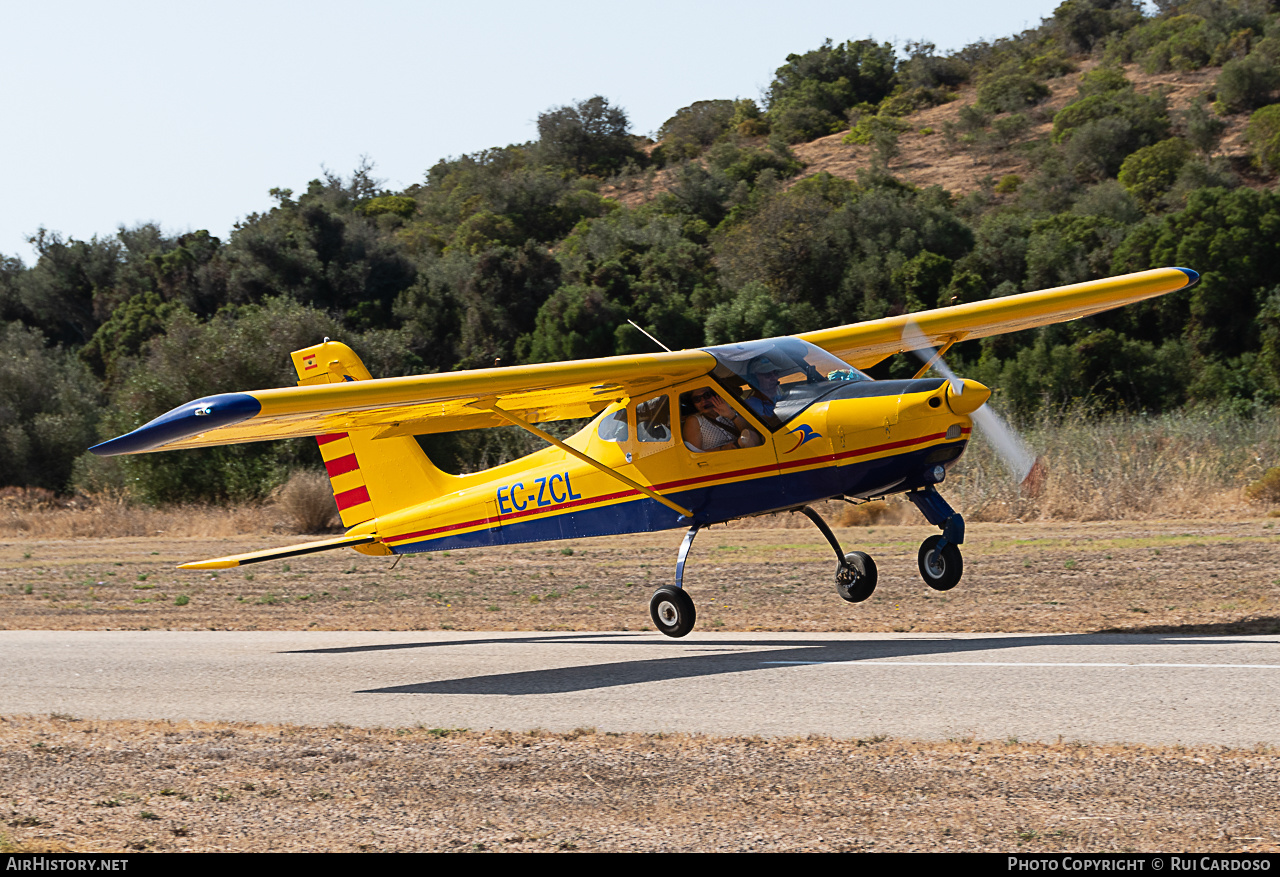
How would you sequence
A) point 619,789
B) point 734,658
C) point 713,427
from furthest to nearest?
1. point 713,427
2. point 734,658
3. point 619,789

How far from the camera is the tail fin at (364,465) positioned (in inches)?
557

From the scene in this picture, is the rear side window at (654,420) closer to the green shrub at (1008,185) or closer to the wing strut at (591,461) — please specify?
the wing strut at (591,461)

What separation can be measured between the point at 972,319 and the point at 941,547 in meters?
3.39

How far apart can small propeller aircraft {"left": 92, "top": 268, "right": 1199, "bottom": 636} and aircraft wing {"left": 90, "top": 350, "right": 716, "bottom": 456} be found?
0.8 inches

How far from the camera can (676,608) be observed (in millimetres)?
12336

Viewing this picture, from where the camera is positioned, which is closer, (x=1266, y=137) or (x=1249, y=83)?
(x=1266, y=137)

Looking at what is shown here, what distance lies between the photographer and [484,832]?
5.82 m

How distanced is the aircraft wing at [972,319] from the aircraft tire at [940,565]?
2863 millimetres

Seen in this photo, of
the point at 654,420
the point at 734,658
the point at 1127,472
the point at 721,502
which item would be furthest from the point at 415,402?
the point at 1127,472

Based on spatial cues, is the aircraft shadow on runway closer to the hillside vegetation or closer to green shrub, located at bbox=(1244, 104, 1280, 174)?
the hillside vegetation

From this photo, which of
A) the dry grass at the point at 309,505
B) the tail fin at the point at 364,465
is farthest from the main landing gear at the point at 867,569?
the dry grass at the point at 309,505

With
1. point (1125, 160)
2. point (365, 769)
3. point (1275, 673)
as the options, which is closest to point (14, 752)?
point (365, 769)

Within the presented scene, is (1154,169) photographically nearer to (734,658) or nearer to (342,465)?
(342,465)

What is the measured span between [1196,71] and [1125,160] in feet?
56.8
